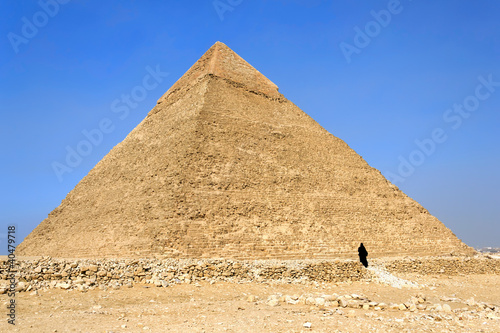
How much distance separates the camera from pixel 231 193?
761 inches

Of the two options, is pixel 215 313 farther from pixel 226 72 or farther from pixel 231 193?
pixel 226 72

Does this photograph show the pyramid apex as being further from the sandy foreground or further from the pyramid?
the sandy foreground

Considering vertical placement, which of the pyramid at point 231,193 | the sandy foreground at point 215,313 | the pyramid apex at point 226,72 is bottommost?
the sandy foreground at point 215,313

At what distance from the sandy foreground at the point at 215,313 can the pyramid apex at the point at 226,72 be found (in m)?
17.1

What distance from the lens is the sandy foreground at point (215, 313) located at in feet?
25.9

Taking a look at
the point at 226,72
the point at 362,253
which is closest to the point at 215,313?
the point at 362,253

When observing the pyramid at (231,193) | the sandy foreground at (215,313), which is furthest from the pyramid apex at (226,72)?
the sandy foreground at (215,313)

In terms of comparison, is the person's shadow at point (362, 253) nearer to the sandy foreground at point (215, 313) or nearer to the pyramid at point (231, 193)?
the pyramid at point (231, 193)

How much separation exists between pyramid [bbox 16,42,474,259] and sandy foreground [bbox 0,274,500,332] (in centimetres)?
399

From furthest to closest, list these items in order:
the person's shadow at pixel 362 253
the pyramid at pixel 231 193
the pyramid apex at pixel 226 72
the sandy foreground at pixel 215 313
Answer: the pyramid apex at pixel 226 72
the person's shadow at pixel 362 253
the pyramid at pixel 231 193
the sandy foreground at pixel 215 313

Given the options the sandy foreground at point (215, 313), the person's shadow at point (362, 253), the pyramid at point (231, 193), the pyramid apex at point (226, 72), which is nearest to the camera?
the sandy foreground at point (215, 313)

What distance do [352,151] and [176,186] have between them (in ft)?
45.8

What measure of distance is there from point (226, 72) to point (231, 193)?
452 inches

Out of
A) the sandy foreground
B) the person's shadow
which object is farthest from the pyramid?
the sandy foreground
